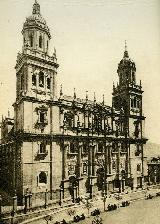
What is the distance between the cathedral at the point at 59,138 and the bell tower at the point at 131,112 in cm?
8

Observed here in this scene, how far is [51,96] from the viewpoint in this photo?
16.7 meters

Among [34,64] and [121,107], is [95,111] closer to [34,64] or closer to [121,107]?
[121,107]

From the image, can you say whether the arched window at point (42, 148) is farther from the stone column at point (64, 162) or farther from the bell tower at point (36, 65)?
the bell tower at point (36, 65)

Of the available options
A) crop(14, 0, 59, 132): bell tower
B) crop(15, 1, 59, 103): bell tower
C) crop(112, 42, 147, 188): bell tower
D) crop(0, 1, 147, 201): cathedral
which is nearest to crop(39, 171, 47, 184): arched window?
crop(0, 1, 147, 201): cathedral

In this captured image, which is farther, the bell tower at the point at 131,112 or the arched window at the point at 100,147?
the bell tower at the point at 131,112

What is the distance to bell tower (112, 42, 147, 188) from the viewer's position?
845 inches

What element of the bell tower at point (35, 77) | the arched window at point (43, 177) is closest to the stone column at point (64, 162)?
the arched window at point (43, 177)

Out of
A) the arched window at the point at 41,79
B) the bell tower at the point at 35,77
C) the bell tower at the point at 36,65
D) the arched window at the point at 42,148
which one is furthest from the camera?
the arched window at the point at 41,79

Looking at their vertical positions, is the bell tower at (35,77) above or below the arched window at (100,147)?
above

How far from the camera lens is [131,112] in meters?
22.0

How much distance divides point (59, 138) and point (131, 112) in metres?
7.91

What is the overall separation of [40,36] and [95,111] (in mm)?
6762

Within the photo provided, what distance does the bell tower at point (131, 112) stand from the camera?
21.5 m

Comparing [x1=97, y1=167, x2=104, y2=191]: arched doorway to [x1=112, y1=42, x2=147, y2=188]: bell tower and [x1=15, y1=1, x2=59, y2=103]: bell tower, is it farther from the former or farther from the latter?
[x1=15, y1=1, x2=59, y2=103]: bell tower
